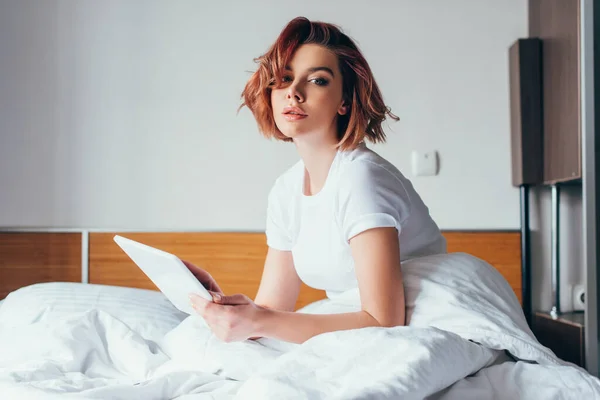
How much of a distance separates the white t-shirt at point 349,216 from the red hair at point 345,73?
0.18 feet

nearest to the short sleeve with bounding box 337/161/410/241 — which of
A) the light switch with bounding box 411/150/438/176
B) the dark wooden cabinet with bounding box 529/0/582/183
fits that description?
the dark wooden cabinet with bounding box 529/0/582/183

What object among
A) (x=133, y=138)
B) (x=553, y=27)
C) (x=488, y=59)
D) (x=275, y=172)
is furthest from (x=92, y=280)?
(x=553, y=27)

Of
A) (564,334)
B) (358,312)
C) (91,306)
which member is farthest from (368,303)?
Result: (564,334)

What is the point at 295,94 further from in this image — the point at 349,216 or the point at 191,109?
the point at 191,109

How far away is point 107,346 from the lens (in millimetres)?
1336

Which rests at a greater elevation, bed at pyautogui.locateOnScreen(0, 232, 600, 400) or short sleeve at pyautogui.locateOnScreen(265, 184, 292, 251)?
short sleeve at pyautogui.locateOnScreen(265, 184, 292, 251)

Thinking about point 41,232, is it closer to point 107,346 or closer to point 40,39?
point 40,39

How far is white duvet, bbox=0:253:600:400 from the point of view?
2.78ft

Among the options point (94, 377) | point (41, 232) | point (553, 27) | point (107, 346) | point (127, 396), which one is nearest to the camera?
point (127, 396)

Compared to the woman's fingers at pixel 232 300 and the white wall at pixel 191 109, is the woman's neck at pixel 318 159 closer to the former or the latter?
the woman's fingers at pixel 232 300

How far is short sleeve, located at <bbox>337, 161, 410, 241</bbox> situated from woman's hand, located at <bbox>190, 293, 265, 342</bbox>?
222 millimetres

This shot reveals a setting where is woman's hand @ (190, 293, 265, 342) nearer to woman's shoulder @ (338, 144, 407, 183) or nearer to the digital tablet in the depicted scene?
the digital tablet

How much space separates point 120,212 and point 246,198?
18.2 inches

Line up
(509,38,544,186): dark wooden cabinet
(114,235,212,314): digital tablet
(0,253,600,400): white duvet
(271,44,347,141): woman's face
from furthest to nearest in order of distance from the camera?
(509,38,544,186): dark wooden cabinet < (271,44,347,141): woman's face < (114,235,212,314): digital tablet < (0,253,600,400): white duvet
